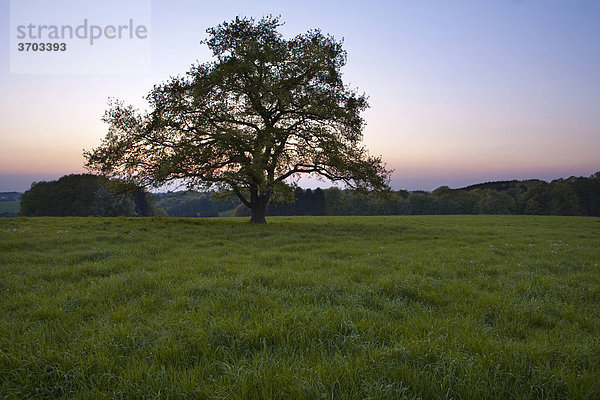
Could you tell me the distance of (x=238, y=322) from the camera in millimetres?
3996

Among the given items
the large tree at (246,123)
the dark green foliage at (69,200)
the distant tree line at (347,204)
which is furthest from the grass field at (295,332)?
the dark green foliage at (69,200)

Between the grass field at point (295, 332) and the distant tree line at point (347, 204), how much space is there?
38.6 m

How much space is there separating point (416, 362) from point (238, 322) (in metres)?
2.49

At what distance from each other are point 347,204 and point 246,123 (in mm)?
39137

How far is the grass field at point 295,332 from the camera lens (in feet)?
9.05

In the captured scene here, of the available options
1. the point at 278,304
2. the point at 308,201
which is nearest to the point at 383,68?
the point at 278,304

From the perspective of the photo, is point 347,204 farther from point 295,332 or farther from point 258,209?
point 295,332

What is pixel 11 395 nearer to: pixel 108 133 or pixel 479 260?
pixel 479 260

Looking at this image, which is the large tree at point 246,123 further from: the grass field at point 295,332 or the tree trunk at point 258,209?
the grass field at point 295,332

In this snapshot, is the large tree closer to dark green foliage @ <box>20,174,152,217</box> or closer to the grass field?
the grass field

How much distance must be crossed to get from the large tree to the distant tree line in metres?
25.4

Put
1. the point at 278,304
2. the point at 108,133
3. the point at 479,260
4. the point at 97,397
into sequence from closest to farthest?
the point at 97,397
the point at 278,304
the point at 479,260
the point at 108,133

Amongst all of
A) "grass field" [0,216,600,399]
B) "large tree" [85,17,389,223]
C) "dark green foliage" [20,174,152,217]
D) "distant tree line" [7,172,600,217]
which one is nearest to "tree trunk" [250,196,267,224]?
"large tree" [85,17,389,223]

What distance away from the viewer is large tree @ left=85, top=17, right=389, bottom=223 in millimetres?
18188
